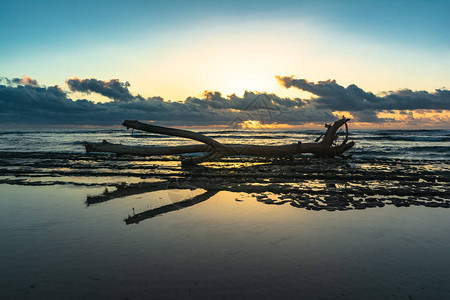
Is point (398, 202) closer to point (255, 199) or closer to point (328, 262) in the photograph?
point (255, 199)

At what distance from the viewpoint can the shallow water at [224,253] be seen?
3266 millimetres

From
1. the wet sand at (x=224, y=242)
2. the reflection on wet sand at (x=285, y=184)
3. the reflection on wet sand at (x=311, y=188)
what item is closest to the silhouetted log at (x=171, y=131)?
the reflection on wet sand at (x=285, y=184)

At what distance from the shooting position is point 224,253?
4164 millimetres

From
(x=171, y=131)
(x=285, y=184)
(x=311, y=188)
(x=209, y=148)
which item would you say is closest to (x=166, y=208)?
(x=285, y=184)

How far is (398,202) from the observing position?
23.8 feet

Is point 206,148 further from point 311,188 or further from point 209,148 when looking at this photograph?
point 311,188

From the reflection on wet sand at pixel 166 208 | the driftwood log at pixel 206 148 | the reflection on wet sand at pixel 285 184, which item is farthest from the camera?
the driftwood log at pixel 206 148

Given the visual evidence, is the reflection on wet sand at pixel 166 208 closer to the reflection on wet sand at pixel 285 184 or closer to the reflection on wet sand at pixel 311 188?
the reflection on wet sand at pixel 311 188

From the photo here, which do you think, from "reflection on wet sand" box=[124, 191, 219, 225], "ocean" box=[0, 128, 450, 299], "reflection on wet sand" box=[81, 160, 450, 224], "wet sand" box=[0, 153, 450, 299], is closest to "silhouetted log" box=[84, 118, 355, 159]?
"reflection on wet sand" box=[81, 160, 450, 224]

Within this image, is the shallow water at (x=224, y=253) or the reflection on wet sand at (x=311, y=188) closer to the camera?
the shallow water at (x=224, y=253)

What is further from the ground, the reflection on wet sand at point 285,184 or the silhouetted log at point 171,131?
the silhouetted log at point 171,131

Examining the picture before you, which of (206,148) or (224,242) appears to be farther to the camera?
(206,148)

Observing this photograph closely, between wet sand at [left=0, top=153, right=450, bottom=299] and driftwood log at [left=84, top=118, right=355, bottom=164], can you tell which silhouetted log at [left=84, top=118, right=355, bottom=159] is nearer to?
driftwood log at [left=84, top=118, right=355, bottom=164]

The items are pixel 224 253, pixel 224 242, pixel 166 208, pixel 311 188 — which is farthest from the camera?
pixel 311 188
